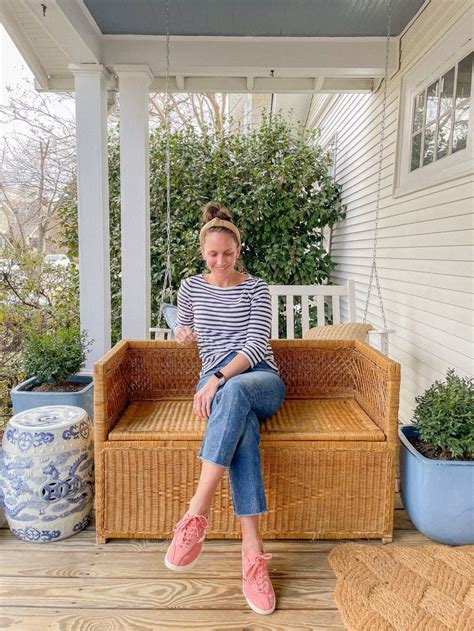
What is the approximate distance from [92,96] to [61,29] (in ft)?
1.79

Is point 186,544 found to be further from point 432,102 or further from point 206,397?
point 432,102

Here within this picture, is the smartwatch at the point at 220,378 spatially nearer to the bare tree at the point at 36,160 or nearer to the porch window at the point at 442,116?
the porch window at the point at 442,116

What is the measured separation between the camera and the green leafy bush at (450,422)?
1.83 meters

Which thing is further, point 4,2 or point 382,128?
point 382,128

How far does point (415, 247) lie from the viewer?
3.29 metres

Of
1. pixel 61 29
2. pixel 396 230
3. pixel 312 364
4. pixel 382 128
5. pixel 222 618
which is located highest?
pixel 61 29

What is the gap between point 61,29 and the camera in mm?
2973

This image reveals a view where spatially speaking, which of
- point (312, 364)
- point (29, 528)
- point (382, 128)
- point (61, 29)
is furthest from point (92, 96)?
point (29, 528)

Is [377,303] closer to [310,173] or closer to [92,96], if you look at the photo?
[310,173]

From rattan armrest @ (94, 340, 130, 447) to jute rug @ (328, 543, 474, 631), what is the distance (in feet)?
3.00

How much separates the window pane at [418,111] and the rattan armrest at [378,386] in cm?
195

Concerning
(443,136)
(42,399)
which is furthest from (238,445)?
(443,136)

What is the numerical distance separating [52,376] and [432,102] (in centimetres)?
280

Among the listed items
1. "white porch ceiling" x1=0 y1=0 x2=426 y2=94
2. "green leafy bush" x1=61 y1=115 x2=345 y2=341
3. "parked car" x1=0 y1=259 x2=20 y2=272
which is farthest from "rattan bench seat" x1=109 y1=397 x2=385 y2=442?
"green leafy bush" x1=61 y1=115 x2=345 y2=341
